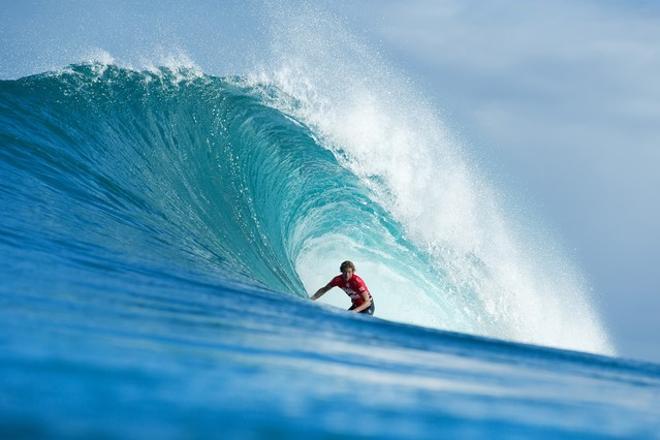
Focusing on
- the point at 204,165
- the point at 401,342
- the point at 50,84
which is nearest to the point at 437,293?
the point at 204,165

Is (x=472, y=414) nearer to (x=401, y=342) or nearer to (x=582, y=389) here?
(x=582, y=389)

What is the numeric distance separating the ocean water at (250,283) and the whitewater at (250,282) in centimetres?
2

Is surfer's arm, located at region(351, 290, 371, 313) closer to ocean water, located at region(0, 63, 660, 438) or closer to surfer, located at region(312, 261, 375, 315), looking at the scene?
surfer, located at region(312, 261, 375, 315)

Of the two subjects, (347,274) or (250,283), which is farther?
(347,274)

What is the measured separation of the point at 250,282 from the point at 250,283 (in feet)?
0.54

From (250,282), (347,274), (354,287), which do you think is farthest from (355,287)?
(250,282)

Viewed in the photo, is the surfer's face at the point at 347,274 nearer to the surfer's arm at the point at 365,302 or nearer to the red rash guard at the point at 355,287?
the red rash guard at the point at 355,287

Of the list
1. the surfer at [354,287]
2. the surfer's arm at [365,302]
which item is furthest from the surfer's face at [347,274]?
the surfer's arm at [365,302]

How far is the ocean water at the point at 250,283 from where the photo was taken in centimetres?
246

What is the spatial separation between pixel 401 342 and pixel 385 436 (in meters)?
1.95

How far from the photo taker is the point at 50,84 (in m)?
12.7

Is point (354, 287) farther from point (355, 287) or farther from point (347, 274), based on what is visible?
point (347, 274)

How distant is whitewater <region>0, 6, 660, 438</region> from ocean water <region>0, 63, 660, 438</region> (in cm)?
2

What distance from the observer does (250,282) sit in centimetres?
724
